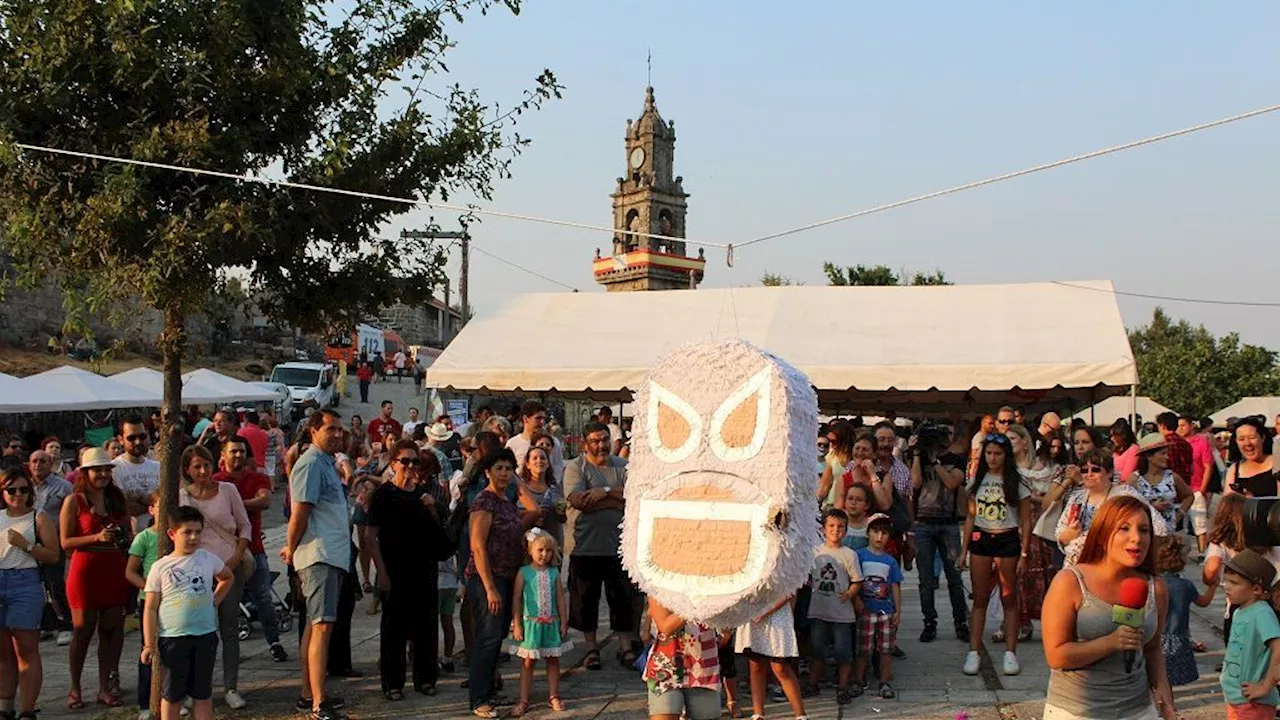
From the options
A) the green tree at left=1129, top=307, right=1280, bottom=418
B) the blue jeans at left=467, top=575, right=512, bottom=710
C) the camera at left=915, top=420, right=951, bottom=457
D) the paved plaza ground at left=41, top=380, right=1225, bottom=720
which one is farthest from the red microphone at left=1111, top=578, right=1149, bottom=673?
the green tree at left=1129, top=307, right=1280, bottom=418

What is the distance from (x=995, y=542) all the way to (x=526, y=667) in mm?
2722

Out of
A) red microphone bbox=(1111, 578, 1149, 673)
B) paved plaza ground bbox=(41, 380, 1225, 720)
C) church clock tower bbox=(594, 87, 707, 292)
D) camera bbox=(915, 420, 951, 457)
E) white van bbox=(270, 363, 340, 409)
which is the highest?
church clock tower bbox=(594, 87, 707, 292)

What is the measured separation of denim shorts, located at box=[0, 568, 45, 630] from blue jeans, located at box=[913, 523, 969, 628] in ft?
16.7

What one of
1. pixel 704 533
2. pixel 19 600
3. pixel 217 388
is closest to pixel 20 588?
pixel 19 600

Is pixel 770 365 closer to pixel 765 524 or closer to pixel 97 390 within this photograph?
pixel 765 524

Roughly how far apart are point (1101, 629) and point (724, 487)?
1150mm

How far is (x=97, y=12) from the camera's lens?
17.7ft

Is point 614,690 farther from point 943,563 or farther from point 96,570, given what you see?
point 96,570

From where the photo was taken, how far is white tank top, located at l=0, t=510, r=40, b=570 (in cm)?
585

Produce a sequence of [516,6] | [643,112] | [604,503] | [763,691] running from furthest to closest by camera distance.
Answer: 1. [643,112]
2. [604,503]
3. [516,6]
4. [763,691]

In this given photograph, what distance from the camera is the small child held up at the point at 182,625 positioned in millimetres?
5273

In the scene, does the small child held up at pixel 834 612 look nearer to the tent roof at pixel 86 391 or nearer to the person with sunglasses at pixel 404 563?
the person with sunglasses at pixel 404 563

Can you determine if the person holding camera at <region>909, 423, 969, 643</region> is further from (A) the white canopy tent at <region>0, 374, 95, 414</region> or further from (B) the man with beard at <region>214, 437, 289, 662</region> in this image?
(A) the white canopy tent at <region>0, 374, 95, 414</region>

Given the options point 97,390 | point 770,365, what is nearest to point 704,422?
point 770,365
